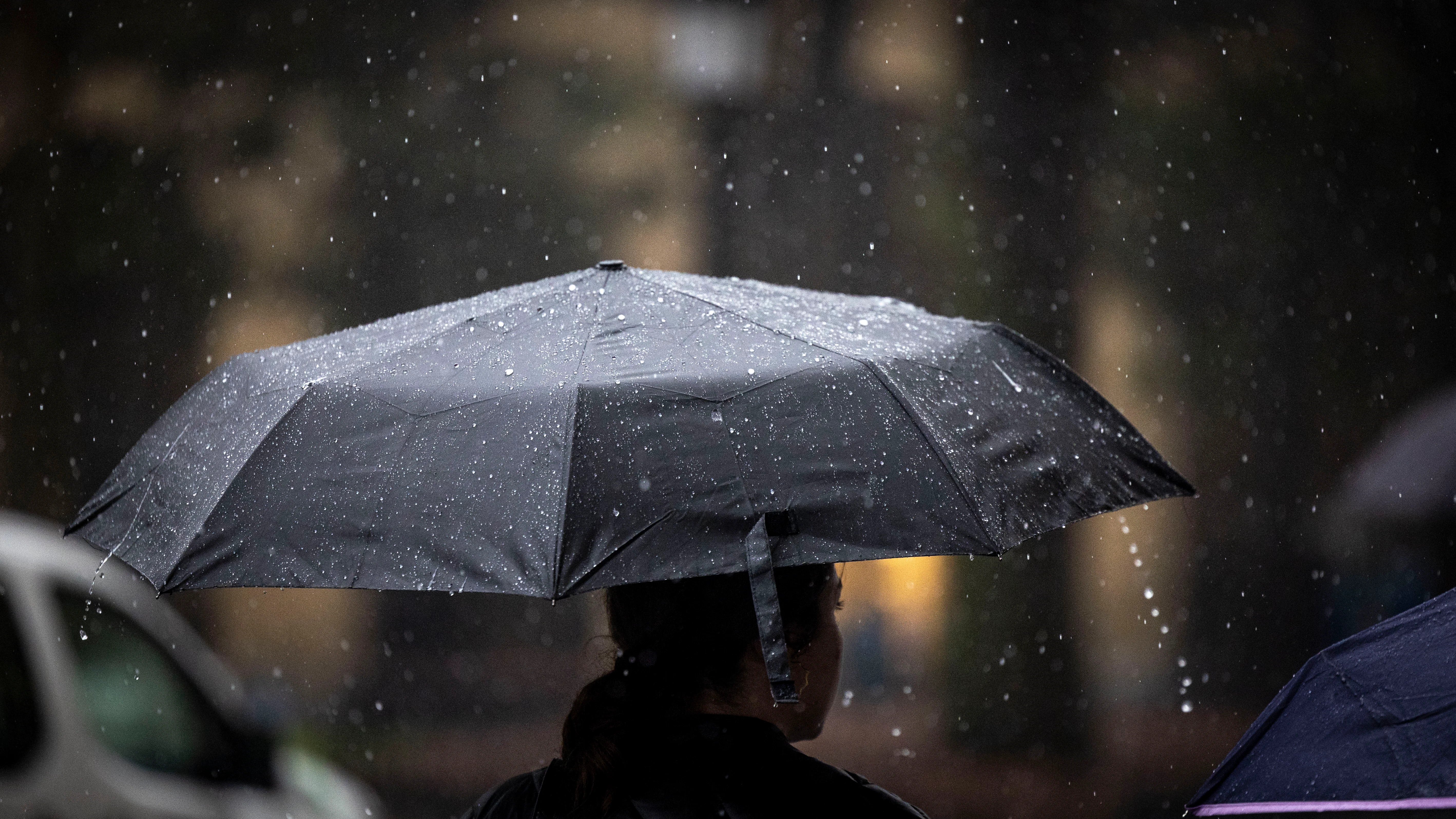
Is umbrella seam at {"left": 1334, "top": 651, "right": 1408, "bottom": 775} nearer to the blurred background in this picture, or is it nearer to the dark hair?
the dark hair

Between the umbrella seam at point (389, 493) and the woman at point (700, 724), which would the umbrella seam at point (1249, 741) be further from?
the umbrella seam at point (389, 493)

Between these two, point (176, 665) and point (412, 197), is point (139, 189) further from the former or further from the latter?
point (176, 665)

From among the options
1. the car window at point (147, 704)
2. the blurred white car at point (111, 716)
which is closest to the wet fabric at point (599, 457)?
the blurred white car at point (111, 716)

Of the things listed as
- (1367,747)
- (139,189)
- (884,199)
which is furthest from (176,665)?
(1367,747)

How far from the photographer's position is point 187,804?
17.0 ft

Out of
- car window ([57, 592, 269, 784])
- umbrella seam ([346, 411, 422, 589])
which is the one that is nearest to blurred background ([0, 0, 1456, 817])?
car window ([57, 592, 269, 784])

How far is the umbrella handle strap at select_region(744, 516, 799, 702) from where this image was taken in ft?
5.80

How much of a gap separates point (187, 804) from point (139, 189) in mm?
2944

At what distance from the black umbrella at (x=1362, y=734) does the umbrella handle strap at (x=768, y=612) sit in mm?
643

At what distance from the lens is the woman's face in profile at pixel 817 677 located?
229 cm

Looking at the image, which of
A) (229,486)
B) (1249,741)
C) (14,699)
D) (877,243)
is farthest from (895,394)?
(877,243)

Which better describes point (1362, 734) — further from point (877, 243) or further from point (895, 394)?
point (877, 243)

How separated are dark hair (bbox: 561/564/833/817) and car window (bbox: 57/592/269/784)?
12.4 ft

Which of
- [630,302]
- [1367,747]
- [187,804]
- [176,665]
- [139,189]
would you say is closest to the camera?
[1367,747]
